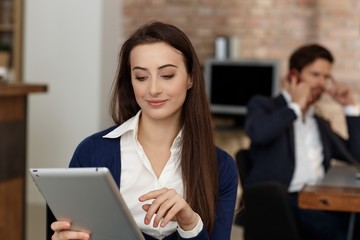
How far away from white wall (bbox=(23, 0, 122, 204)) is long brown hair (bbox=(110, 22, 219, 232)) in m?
3.97

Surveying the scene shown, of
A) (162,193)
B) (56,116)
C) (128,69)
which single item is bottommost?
(56,116)

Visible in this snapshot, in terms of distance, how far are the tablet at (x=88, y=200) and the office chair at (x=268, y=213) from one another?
164 cm

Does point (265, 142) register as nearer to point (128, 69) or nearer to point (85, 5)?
point (128, 69)

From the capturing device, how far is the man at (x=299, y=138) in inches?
140

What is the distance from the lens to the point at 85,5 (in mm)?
5875

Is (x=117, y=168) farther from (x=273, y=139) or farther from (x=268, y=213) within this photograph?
(x=273, y=139)

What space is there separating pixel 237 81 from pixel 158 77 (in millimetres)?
5164

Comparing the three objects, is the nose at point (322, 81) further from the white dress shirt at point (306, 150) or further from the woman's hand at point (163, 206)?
the woman's hand at point (163, 206)

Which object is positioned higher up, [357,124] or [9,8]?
[9,8]

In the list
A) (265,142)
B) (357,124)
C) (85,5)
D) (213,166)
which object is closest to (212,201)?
(213,166)

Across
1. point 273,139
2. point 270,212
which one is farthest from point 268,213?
point 273,139

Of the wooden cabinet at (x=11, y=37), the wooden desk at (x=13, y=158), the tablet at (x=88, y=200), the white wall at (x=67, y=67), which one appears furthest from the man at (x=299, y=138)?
the wooden cabinet at (x=11, y=37)

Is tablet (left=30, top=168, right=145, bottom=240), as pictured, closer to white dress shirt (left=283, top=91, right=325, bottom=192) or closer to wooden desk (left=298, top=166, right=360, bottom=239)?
wooden desk (left=298, top=166, right=360, bottom=239)

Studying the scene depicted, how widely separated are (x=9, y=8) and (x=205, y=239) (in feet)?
17.5
